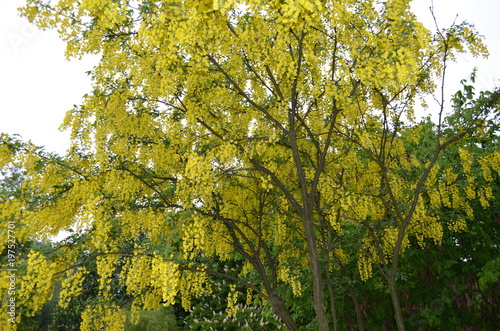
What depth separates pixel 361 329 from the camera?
6.76m

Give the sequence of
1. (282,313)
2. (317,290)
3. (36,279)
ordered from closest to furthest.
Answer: (36,279)
(317,290)
(282,313)

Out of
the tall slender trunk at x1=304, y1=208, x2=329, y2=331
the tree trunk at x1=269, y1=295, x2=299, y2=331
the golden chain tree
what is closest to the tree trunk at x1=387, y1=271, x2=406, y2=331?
the golden chain tree

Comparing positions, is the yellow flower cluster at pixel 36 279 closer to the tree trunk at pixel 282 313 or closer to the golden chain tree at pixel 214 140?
the golden chain tree at pixel 214 140

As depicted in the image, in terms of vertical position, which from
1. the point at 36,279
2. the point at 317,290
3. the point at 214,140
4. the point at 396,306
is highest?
the point at 214,140

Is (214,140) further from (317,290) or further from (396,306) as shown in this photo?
(396,306)

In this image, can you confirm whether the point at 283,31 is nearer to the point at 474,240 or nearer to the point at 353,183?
the point at 353,183

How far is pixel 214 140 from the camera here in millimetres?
4820

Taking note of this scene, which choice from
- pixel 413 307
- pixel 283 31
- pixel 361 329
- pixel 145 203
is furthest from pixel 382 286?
pixel 283 31

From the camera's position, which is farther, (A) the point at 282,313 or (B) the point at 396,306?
(A) the point at 282,313

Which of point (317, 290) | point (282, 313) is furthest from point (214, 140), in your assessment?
point (282, 313)

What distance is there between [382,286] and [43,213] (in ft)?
17.5

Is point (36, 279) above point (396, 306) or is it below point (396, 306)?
above

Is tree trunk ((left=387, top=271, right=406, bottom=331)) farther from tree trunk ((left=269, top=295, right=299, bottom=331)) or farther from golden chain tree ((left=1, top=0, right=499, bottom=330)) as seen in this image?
tree trunk ((left=269, top=295, right=299, bottom=331))

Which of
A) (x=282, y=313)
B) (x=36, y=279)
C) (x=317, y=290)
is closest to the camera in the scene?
(x=36, y=279)
